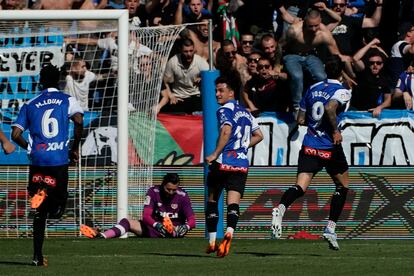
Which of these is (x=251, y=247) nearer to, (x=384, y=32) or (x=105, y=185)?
(x=105, y=185)

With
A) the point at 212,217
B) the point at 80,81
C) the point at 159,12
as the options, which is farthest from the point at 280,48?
the point at 212,217

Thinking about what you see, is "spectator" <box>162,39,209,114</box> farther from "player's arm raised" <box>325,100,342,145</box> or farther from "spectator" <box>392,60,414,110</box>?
"player's arm raised" <box>325,100,342,145</box>

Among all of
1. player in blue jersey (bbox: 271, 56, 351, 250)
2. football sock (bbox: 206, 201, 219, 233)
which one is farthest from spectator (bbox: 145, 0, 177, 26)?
football sock (bbox: 206, 201, 219, 233)

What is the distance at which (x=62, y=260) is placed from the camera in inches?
485

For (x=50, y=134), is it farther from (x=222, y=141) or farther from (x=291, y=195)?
(x=291, y=195)

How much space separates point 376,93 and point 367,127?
940 mm

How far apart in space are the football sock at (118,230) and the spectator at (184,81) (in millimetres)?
3474

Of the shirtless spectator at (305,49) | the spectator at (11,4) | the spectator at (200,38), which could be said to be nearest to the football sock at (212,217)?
the shirtless spectator at (305,49)

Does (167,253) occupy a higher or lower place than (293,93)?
lower

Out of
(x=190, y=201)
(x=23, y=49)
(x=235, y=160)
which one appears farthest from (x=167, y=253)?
(x=23, y=49)

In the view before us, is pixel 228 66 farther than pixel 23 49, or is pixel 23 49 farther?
pixel 228 66

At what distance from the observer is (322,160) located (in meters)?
13.7

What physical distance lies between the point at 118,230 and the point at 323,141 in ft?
11.1

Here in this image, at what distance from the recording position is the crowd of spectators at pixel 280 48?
59.1ft
